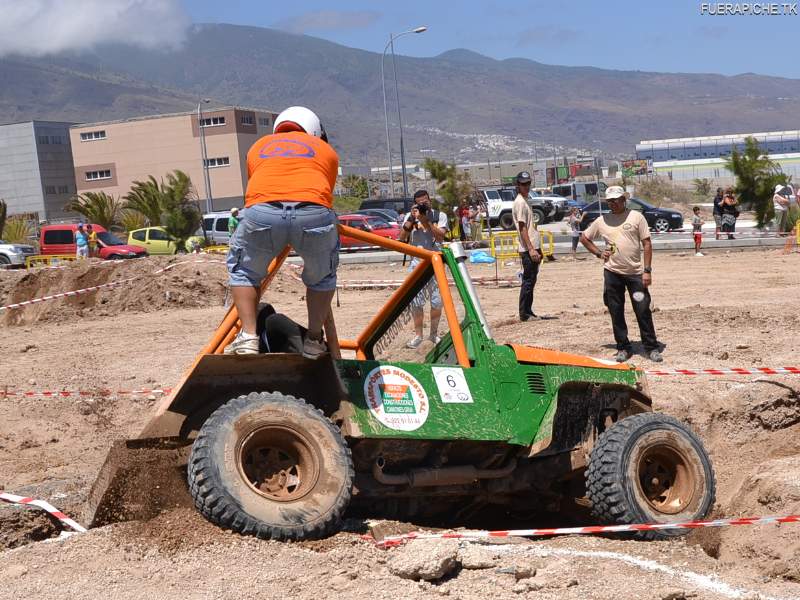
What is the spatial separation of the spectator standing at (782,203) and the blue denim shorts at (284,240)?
24.4 meters

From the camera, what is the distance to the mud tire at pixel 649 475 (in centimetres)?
587

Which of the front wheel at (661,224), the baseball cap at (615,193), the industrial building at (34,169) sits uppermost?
the industrial building at (34,169)

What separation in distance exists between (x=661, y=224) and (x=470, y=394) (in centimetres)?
3475

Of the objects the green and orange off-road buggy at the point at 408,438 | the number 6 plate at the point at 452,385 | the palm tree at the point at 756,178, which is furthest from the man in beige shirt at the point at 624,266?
the palm tree at the point at 756,178

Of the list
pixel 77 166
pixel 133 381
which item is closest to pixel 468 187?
pixel 133 381

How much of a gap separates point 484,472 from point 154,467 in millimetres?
1786

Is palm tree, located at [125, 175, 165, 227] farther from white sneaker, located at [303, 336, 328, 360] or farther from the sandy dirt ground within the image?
white sneaker, located at [303, 336, 328, 360]

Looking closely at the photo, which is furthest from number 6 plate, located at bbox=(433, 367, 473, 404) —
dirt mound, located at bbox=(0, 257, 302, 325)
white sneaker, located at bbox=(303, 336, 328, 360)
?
dirt mound, located at bbox=(0, 257, 302, 325)

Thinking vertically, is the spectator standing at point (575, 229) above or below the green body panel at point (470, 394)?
below

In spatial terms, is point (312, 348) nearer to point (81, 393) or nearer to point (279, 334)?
point (279, 334)

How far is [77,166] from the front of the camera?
375 feet

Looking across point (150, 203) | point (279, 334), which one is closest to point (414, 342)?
point (279, 334)

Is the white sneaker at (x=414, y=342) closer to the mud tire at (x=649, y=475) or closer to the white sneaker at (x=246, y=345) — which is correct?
the mud tire at (x=649, y=475)

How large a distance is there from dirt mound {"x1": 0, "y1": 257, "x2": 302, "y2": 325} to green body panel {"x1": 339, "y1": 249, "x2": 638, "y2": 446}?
1235 cm
